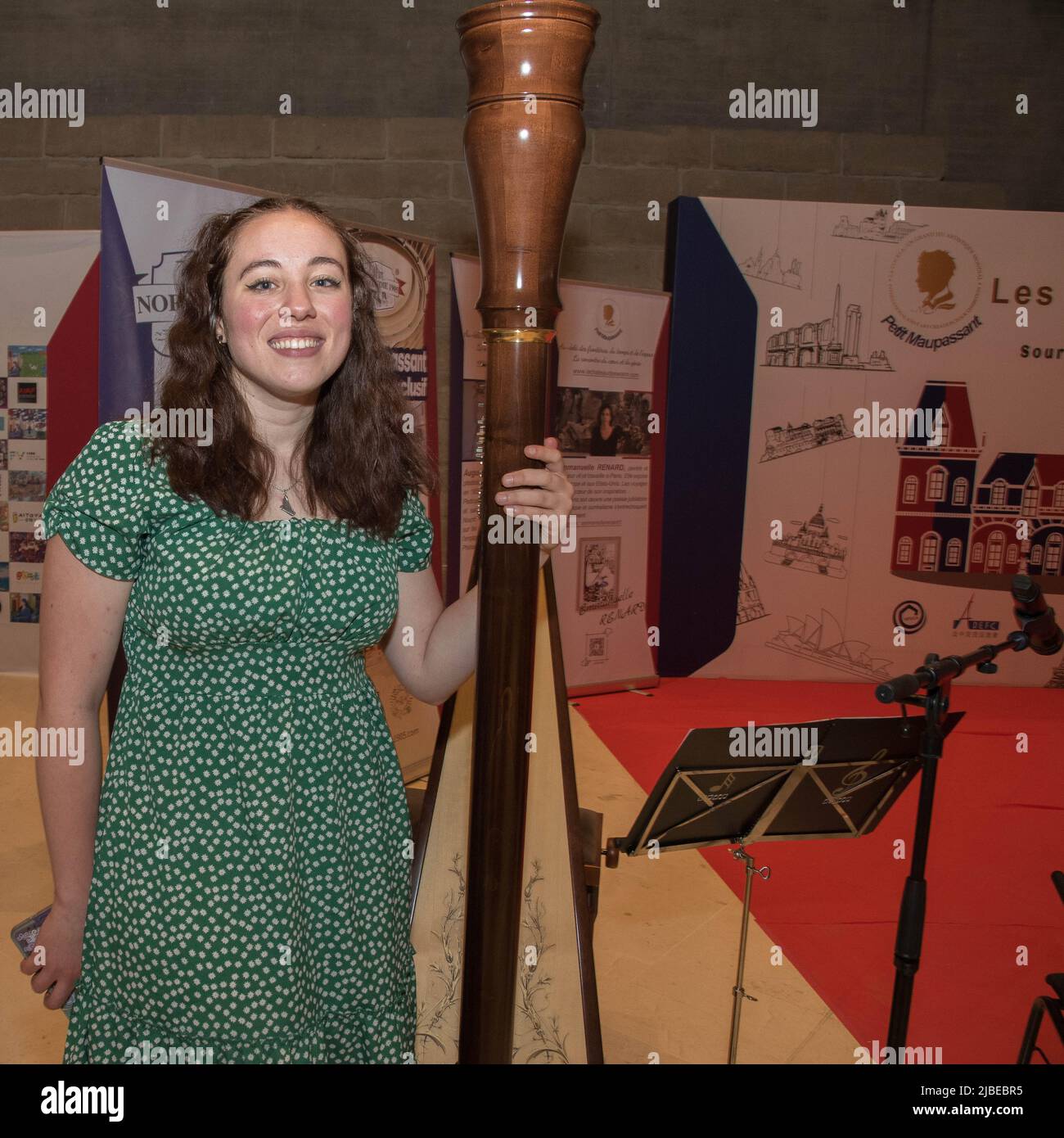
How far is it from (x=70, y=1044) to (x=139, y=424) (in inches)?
30.2

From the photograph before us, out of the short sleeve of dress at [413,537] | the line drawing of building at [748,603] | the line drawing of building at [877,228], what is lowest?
the line drawing of building at [748,603]

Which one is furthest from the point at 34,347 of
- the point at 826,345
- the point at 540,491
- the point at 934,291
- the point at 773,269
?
the point at 540,491

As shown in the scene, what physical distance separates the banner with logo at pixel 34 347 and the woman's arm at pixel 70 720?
396 centimetres

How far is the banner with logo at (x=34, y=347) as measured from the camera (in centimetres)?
484

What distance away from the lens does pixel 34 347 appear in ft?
16.0

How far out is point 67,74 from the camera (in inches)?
204

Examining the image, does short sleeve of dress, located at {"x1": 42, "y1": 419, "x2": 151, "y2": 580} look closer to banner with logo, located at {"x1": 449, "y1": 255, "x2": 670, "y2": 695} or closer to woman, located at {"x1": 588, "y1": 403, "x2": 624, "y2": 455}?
banner with logo, located at {"x1": 449, "y1": 255, "x2": 670, "y2": 695}

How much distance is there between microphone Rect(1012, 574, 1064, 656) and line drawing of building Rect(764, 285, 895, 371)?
3890 mm

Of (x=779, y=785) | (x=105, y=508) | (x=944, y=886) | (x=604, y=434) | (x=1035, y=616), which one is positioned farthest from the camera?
(x=604, y=434)

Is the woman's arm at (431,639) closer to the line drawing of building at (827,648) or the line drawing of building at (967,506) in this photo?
the line drawing of building at (827,648)

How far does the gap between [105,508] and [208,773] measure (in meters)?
0.33

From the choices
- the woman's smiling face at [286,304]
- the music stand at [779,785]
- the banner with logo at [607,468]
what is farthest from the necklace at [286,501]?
the banner with logo at [607,468]

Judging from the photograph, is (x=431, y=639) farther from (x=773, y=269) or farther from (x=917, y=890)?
(x=773, y=269)

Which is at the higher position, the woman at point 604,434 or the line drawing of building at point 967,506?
the woman at point 604,434
